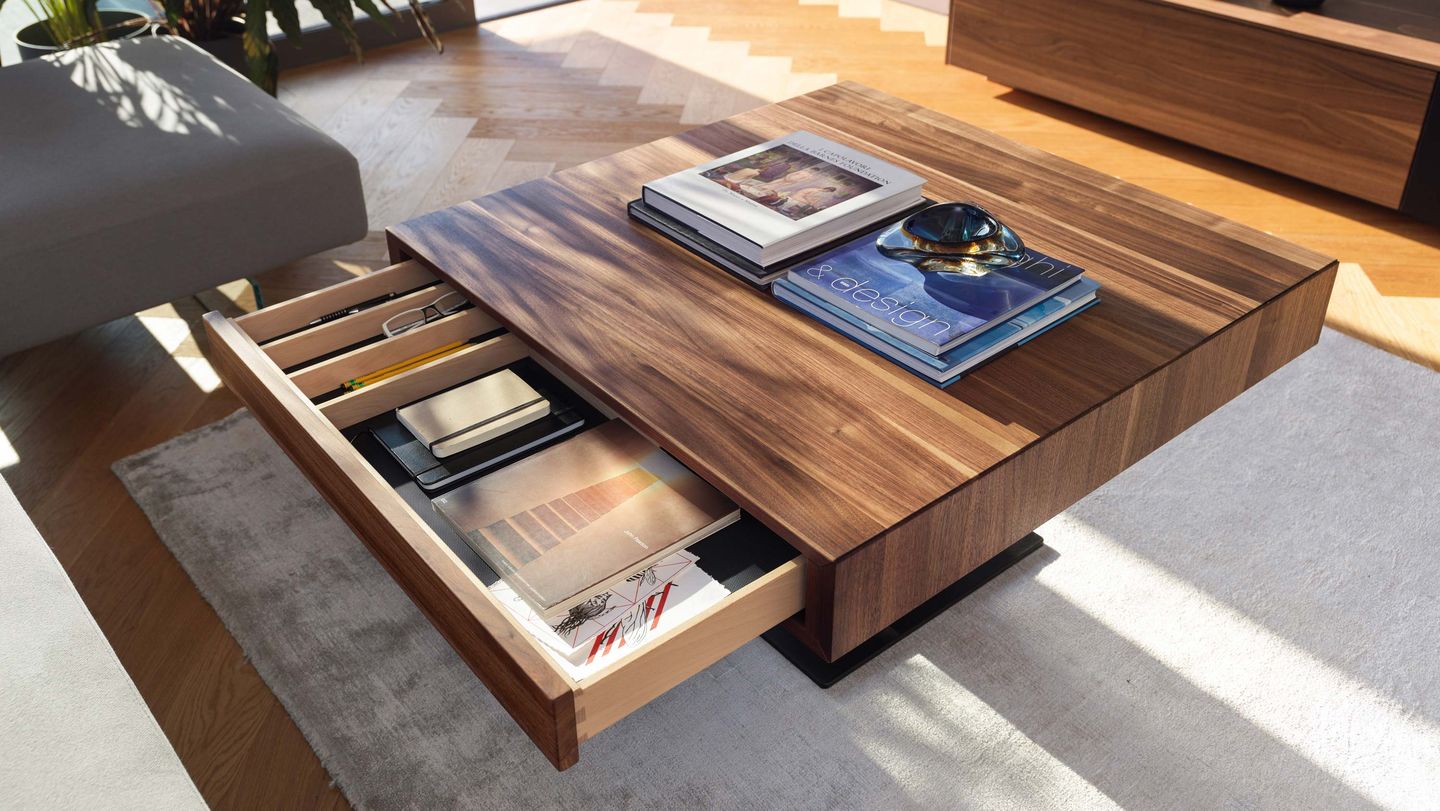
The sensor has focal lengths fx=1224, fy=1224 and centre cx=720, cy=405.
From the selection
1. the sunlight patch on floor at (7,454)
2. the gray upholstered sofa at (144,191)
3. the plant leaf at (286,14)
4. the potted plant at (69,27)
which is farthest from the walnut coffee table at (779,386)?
the potted plant at (69,27)

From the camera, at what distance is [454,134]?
120 inches

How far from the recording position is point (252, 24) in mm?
2549

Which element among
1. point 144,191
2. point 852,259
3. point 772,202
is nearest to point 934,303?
point 852,259

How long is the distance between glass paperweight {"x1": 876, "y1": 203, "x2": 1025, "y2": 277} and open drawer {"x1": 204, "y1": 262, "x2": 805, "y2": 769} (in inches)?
16.7

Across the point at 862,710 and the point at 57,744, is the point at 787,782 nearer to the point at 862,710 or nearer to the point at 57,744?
the point at 862,710

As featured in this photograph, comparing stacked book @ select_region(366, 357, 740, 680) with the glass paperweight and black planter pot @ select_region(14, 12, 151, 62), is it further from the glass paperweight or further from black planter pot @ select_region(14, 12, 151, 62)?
black planter pot @ select_region(14, 12, 151, 62)

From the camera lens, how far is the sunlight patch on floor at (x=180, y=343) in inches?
82.4

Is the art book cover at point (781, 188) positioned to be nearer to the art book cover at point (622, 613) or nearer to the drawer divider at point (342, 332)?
the drawer divider at point (342, 332)

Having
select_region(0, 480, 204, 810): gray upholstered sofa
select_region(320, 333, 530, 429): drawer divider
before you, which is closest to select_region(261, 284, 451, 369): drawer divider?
select_region(320, 333, 530, 429): drawer divider

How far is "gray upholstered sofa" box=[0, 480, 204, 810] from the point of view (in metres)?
0.90

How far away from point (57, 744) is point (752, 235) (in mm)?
920

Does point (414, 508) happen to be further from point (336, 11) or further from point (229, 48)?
point (229, 48)

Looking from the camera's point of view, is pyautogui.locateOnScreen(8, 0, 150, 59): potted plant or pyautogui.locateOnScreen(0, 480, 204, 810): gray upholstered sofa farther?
pyautogui.locateOnScreen(8, 0, 150, 59): potted plant

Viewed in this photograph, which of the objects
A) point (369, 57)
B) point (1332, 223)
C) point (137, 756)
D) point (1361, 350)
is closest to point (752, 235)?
point (137, 756)
